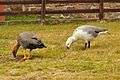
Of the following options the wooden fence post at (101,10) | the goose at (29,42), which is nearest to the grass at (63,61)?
the goose at (29,42)

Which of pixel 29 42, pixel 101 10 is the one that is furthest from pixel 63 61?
pixel 101 10

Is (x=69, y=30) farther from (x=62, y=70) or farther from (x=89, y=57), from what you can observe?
(x=62, y=70)

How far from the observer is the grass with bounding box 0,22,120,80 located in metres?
8.82

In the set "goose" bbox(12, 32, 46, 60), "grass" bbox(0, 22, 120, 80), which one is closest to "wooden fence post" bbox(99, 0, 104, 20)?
"grass" bbox(0, 22, 120, 80)

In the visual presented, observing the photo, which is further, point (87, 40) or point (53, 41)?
point (53, 41)

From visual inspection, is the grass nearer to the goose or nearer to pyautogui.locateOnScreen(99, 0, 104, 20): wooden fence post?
the goose

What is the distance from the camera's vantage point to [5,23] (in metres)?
18.0

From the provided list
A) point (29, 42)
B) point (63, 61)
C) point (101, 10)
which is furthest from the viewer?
point (101, 10)

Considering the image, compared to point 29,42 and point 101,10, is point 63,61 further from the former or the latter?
point 101,10

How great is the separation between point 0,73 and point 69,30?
708cm

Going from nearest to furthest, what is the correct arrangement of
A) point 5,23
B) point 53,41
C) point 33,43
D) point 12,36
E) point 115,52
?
1. point 33,43
2. point 115,52
3. point 53,41
4. point 12,36
5. point 5,23

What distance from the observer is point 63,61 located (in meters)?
10.1

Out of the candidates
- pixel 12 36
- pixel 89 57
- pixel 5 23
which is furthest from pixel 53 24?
pixel 89 57

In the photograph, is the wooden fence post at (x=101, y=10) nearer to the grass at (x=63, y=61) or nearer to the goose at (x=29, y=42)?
the grass at (x=63, y=61)
